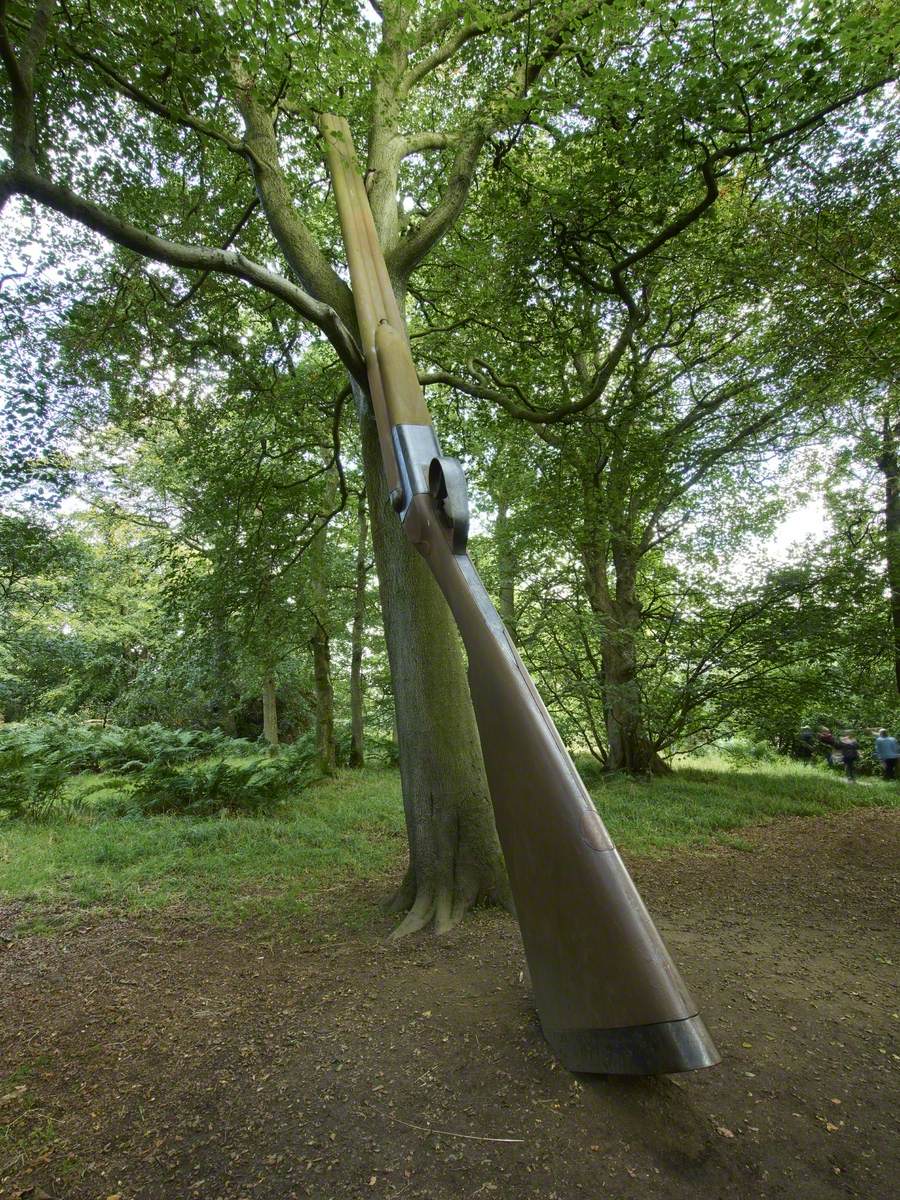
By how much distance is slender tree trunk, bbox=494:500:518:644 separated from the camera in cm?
970

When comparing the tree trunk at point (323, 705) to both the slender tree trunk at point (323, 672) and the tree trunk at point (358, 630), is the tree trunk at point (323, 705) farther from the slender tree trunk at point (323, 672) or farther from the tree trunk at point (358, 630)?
the tree trunk at point (358, 630)

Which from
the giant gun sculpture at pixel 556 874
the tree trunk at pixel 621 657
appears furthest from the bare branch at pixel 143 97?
the tree trunk at pixel 621 657

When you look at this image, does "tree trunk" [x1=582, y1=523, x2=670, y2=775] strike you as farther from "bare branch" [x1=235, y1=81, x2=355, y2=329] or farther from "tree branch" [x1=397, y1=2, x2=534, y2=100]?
"tree branch" [x1=397, y1=2, x2=534, y2=100]

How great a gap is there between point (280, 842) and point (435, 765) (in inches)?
150

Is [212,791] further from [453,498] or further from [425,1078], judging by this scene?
[453,498]

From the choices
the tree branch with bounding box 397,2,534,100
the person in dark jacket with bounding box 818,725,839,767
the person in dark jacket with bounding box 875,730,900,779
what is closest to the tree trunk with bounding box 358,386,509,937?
the tree branch with bounding box 397,2,534,100

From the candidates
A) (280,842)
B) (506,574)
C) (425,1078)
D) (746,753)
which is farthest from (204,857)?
(746,753)

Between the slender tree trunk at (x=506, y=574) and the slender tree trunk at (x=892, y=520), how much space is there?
4978 mm

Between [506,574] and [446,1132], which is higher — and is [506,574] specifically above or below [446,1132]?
above

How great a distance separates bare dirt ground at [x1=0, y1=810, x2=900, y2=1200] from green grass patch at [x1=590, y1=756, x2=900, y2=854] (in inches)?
100

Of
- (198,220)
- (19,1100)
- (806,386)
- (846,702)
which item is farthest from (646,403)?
(19,1100)

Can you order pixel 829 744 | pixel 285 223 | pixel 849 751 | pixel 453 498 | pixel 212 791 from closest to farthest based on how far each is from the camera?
pixel 453 498 → pixel 285 223 → pixel 212 791 → pixel 849 751 → pixel 829 744

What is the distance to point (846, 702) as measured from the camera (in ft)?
25.7

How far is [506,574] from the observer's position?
33.0ft
